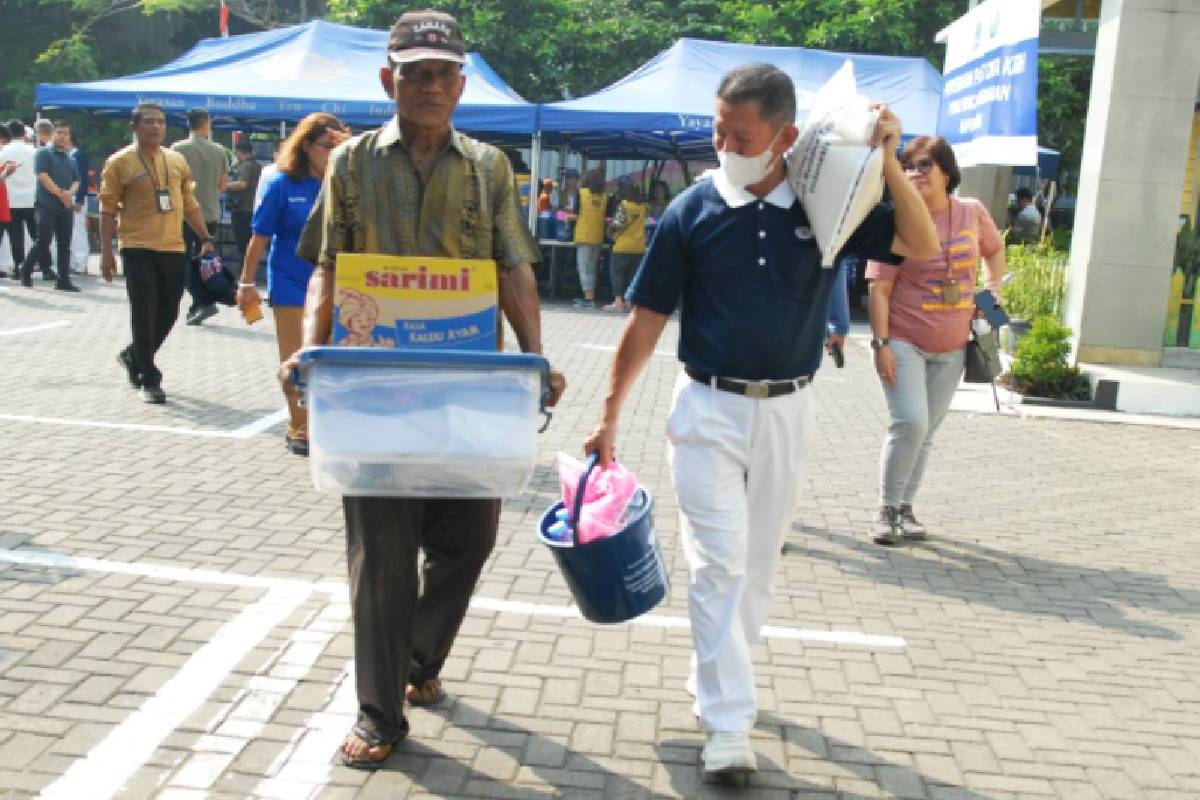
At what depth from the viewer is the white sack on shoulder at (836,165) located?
3.39 meters

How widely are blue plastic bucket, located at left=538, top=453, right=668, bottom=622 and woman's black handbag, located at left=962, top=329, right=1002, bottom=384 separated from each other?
3.22m

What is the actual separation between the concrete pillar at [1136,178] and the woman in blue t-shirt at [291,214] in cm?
749

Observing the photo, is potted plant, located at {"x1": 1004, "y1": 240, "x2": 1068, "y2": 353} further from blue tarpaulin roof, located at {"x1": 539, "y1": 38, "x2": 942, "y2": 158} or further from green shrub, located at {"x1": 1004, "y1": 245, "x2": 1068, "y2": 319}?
blue tarpaulin roof, located at {"x1": 539, "y1": 38, "x2": 942, "y2": 158}

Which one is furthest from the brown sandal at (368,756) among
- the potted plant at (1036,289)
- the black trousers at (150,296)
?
the potted plant at (1036,289)

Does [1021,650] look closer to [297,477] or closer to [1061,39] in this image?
[297,477]

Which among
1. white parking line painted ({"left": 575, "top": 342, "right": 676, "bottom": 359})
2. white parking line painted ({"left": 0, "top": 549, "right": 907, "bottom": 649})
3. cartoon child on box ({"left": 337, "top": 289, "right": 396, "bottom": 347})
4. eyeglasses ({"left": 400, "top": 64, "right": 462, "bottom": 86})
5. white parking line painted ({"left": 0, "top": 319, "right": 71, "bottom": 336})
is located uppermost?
eyeglasses ({"left": 400, "top": 64, "right": 462, "bottom": 86})

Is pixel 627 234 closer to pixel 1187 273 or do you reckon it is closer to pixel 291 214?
pixel 1187 273

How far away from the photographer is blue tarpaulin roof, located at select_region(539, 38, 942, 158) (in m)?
17.0

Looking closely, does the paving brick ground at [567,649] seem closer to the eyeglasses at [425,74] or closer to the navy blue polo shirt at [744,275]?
the navy blue polo shirt at [744,275]

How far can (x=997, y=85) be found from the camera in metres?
Answer: 11.6

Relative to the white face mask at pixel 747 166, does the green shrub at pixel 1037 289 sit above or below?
below

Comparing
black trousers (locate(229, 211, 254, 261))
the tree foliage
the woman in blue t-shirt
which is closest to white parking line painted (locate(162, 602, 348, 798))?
the woman in blue t-shirt

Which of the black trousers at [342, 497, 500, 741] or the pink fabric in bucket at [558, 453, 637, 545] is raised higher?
the pink fabric in bucket at [558, 453, 637, 545]

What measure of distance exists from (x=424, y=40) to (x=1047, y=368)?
340 inches
